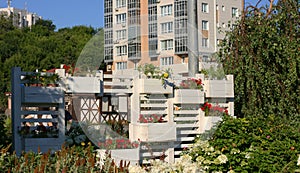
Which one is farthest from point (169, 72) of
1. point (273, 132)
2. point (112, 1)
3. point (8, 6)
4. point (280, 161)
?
point (8, 6)

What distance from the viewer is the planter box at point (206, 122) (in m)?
7.11

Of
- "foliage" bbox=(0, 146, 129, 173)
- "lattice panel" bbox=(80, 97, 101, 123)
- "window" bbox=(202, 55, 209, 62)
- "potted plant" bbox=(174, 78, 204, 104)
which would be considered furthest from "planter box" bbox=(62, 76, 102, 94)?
"foliage" bbox=(0, 146, 129, 173)

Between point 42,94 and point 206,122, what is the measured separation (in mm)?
2589

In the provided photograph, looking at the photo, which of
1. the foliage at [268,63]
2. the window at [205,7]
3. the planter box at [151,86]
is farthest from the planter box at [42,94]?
the window at [205,7]

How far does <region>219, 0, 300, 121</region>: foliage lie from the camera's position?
769cm

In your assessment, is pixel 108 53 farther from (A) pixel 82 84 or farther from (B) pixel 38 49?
(B) pixel 38 49

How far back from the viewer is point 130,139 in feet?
21.5

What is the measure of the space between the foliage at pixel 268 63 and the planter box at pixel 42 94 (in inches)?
129

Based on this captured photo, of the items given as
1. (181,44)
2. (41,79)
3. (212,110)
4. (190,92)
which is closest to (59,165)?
(41,79)

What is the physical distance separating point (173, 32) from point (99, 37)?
1.14 metres

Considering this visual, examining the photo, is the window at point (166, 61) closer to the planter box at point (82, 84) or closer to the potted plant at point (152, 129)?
the potted plant at point (152, 129)

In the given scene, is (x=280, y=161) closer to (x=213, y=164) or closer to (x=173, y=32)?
(x=213, y=164)

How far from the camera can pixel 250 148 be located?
4.89m

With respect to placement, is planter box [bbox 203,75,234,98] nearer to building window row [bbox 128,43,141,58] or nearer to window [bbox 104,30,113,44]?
building window row [bbox 128,43,141,58]
